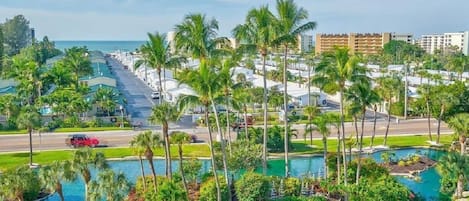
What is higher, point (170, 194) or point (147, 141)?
point (147, 141)

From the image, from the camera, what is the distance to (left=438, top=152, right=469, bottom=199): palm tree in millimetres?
26797

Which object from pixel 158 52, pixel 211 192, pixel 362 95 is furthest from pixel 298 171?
pixel 158 52

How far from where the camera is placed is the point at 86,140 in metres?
46.5

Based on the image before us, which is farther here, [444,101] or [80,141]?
[80,141]

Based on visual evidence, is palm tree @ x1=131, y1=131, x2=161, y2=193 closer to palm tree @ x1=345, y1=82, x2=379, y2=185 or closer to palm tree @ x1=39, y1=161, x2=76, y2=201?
palm tree @ x1=39, y1=161, x2=76, y2=201

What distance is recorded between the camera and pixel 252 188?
27.2 meters

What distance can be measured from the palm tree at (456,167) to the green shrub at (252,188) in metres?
9.80

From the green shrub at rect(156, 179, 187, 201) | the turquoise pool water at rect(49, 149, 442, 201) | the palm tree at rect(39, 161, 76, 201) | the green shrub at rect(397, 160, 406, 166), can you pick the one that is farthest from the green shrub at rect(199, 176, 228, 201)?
the green shrub at rect(397, 160, 406, 166)

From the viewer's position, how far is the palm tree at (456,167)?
26.8m

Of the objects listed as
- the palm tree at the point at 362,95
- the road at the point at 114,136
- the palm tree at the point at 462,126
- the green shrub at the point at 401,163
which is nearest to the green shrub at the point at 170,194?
the palm tree at the point at 362,95

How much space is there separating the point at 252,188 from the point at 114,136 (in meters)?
27.8

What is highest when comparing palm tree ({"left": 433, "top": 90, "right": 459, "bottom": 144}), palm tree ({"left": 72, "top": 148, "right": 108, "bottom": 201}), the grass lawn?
palm tree ({"left": 433, "top": 90, "right": 459, "bottom": 144})

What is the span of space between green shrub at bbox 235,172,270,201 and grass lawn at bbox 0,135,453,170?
15489mm

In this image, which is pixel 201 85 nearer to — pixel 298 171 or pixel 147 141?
pixel 147 141
